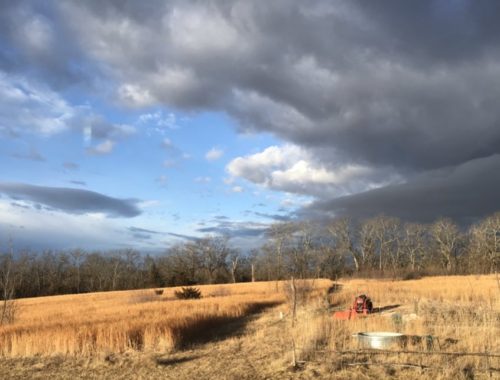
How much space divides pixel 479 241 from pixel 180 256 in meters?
45.7

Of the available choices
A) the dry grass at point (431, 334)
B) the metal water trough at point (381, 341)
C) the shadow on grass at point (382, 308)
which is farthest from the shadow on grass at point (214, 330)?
the shadow on grass at point (382, 308)

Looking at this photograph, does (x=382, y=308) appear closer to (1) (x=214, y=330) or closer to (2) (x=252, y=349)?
(1) (x=214, y=330)

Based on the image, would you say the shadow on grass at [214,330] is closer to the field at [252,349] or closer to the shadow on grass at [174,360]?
the field at [252,349]

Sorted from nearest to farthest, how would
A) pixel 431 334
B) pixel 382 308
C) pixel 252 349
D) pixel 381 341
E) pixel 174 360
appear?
pixel 381 341 → pixel 174 360 → pixel 252 349 → pixel 431 334 → pixel 382 308

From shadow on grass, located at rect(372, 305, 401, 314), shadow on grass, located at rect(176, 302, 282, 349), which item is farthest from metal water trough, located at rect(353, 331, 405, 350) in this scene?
shadow on grass, located at rect(372, 305, 401, 314)

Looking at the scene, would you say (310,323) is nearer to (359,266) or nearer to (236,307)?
(236,307)

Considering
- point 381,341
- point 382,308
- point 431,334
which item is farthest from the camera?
point 382,308

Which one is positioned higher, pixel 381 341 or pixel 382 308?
pixel 381 341

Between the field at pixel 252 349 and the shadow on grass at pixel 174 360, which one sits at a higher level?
the field at pixel 252 349

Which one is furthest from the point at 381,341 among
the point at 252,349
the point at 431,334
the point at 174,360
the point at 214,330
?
the point at 214,330

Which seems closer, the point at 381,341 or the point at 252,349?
the point at 381,341

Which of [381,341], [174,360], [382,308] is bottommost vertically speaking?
Answer: [174,360]

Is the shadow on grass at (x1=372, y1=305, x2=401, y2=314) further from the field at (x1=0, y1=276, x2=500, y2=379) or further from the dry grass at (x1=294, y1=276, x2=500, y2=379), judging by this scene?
the field at (x1=0, y1=276, x2=500, y2=379)

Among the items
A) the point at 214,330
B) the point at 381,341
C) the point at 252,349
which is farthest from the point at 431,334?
the point at 214,330
